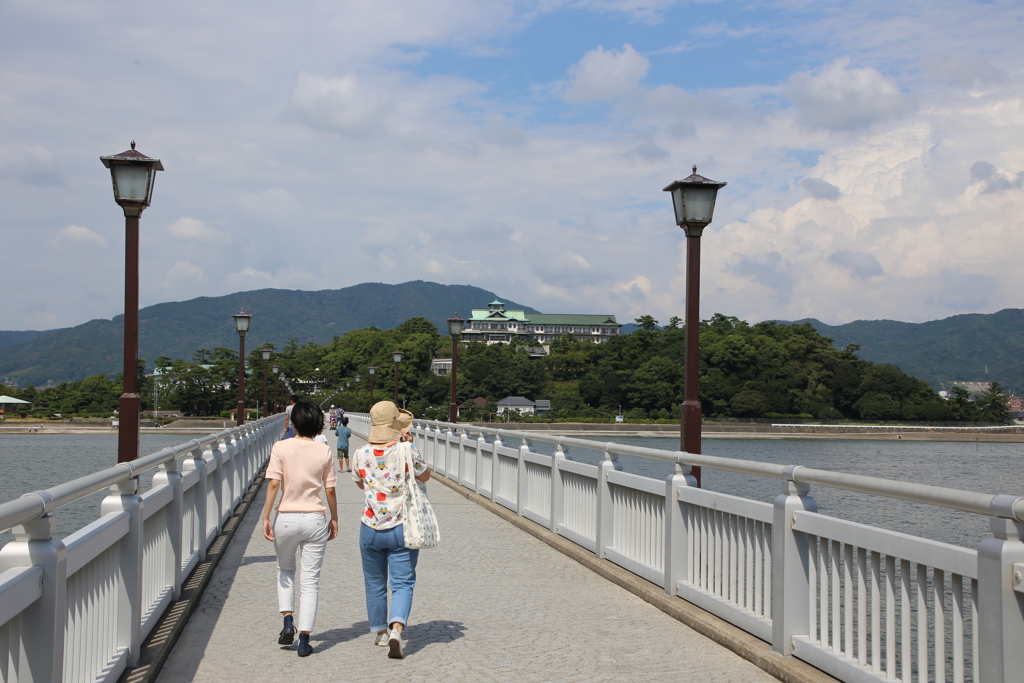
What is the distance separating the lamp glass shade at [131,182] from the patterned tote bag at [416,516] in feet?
23.0

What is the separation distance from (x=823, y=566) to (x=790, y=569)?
0.99ft

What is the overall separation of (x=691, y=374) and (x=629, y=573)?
105 inches

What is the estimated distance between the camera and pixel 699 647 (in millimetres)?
6199

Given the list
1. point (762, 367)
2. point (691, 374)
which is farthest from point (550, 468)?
point (762, 367)

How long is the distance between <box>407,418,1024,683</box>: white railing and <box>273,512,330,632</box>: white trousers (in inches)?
106

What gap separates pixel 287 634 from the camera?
6262 mm

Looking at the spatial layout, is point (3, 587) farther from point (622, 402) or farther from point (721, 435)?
point (622, 402)

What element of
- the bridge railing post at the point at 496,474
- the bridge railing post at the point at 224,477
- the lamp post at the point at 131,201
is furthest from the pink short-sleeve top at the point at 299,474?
the bridge railing post at the point at 496,474

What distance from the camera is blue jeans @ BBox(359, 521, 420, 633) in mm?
6055

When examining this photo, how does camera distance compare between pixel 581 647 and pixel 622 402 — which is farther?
pixel 622 402

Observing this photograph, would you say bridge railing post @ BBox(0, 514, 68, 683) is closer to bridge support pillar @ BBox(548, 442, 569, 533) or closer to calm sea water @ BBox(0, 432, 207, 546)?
bridge support pillar @ BBox(548, 442, 569, 533)

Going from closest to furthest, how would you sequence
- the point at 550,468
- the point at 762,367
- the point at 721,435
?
the point at 550,468 < the point at 721,435 < the point at 762,367

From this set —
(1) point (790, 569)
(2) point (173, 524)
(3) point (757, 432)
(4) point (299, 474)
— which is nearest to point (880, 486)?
(1) point (790, 569)

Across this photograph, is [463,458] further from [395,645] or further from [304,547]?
[395,645]
